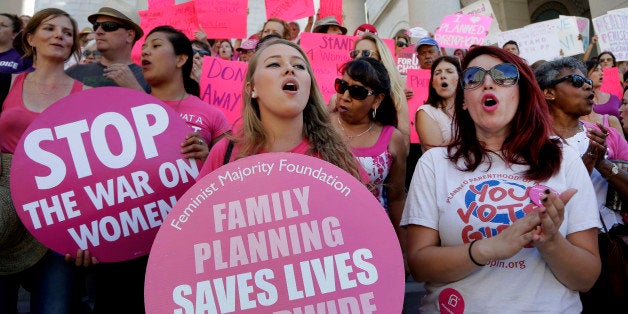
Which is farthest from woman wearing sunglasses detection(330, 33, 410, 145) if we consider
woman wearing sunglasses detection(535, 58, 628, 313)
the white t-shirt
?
the white t-shirt

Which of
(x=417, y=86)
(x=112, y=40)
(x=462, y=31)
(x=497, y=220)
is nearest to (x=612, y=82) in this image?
(x=462, y=31)

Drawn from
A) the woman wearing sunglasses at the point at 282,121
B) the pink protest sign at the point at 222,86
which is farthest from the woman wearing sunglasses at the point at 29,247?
the pink protest sign at the point at 222,86

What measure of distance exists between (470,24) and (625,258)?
5.61 metres

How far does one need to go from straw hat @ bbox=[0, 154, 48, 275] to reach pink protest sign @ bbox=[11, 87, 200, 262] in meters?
0.29

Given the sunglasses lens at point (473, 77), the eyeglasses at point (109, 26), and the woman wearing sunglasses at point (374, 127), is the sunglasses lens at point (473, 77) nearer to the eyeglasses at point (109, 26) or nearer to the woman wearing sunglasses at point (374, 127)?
the woman wearing sunglasses at point (374, 127)

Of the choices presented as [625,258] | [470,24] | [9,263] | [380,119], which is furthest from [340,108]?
[470,24]

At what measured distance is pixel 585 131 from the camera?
2.67 metres

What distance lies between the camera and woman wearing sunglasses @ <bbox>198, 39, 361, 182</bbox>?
1866mm

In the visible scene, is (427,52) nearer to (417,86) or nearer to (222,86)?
(417,86)

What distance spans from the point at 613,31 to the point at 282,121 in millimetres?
6861

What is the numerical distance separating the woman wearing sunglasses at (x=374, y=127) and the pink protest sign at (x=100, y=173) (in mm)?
1003

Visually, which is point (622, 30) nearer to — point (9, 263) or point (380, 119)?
point (380, 119)

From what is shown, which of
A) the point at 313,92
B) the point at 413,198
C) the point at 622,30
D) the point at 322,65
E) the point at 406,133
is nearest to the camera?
the point at 413,198

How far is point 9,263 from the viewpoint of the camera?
2.19 m
